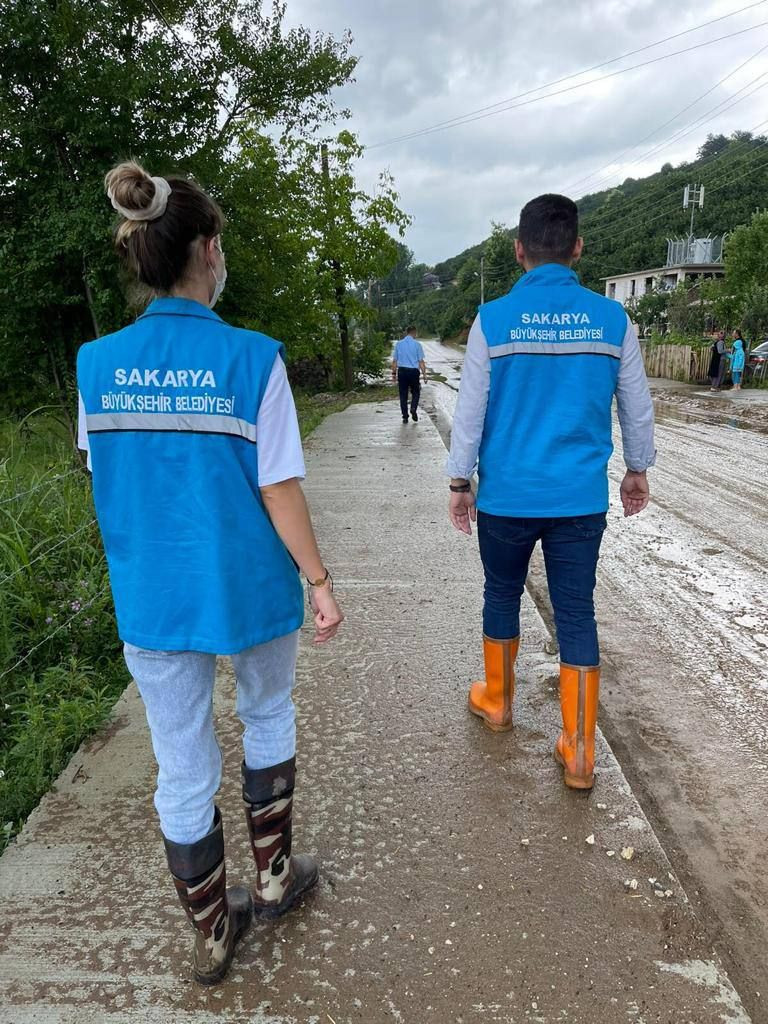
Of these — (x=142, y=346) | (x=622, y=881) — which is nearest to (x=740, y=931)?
(x=622, y=881)

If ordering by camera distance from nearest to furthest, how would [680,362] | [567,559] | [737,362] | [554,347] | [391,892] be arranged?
[391,892], [554,347], [567,559], [737,362], [680,362]

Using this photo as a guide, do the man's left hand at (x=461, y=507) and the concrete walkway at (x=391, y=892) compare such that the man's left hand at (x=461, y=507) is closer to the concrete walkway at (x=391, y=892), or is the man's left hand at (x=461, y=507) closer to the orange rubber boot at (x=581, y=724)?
the orange rubber boot at (x=581, y=724)

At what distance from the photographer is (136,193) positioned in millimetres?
1498

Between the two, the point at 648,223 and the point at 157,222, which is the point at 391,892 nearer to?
the point at 157,222

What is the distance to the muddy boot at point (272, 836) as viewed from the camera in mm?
1905

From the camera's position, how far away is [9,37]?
7051 millimetres

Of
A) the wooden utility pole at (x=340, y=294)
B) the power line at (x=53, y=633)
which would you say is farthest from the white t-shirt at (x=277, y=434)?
the wooden utility pole at (x=340, y=294)

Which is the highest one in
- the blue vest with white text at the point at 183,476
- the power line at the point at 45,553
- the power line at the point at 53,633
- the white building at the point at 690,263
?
the white building at the point at 690,263

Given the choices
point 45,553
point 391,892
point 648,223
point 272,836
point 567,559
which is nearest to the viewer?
point 272,836

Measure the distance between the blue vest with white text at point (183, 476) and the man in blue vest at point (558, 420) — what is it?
3.57 ft

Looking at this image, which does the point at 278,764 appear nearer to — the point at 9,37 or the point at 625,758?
the point at 625,758

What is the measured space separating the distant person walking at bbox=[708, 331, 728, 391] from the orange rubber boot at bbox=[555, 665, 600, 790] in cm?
1829

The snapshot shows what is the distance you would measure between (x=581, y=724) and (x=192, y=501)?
5.43 feet

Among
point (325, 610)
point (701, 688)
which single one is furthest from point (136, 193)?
point (701, 688)
